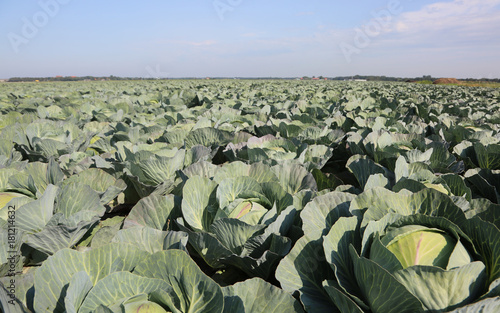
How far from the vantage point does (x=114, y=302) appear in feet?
3.66

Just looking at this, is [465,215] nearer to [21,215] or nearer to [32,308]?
[32,308]

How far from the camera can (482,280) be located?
1.22 metres

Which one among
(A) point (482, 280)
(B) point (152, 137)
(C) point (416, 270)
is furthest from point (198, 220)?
(B) point (152, 137)

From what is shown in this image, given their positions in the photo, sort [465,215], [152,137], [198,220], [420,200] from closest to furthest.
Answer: [465,215], [420,200], [198,220], [152,137]

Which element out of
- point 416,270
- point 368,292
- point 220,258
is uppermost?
point 416,270

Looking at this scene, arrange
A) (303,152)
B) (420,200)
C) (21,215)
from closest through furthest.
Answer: (420,200) → (21,215) → (303,152)

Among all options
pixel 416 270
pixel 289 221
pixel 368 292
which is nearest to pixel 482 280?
pixel 416 270

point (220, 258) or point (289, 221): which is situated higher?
point (289, 221)

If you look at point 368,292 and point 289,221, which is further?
point 289,221

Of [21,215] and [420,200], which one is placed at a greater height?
[420,200]

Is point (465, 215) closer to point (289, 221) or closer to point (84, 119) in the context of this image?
point (289, 221)

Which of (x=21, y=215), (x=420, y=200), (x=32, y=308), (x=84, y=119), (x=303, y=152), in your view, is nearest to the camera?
(x=32, y=308)

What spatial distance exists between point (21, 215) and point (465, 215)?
2409mm

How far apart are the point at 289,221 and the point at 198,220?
1.84 ft
